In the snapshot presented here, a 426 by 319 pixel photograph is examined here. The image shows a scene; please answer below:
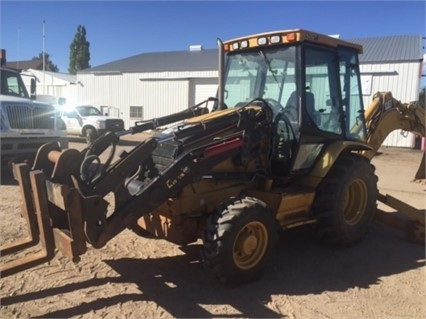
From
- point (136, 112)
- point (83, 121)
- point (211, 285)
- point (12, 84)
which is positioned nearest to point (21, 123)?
point (12, 84)

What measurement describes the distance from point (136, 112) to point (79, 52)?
3503 centimetres

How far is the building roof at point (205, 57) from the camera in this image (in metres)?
20.5

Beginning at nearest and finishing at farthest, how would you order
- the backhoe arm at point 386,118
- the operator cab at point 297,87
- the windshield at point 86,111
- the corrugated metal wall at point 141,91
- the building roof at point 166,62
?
1. the operator cab at point 297,87
2. the backhoe arm at point 386,118
3. the windshield at point 86,111
4. the corrugated metal wall at point 141,91
5. the building roof at point 166,62

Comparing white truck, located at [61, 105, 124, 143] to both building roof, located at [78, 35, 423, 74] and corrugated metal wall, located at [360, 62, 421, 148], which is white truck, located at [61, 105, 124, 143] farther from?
corrugated metal wall, located at [360, 62, 421, 148]

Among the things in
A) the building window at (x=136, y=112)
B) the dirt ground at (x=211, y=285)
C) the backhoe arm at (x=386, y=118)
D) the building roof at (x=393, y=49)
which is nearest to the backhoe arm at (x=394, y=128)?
the backhoe arm at (x=386, y=118)

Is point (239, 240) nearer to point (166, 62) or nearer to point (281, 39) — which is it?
point (281, 39)

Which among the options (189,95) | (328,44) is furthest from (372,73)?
(328,44)

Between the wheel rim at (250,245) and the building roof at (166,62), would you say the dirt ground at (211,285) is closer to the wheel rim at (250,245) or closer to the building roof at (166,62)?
the wheel rim at (250,245)

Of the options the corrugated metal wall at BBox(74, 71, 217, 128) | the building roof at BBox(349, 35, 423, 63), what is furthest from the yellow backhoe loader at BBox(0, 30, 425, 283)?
the corrugated metal wall at BBox(74, 71, 217, 128)

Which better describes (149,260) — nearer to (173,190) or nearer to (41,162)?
(173,190)

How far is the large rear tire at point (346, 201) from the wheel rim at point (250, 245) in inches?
45.6

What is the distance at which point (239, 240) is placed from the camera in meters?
4.48

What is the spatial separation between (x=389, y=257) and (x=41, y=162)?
4276mm

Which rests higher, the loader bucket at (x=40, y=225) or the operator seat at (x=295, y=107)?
the operator seat at (x=295, y=107)
